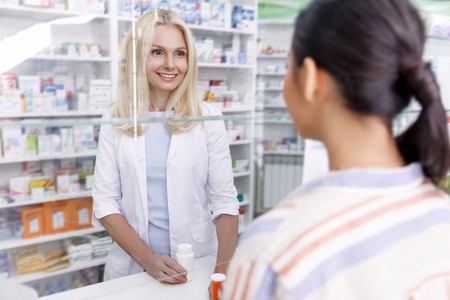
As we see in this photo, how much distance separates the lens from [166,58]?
86 cm

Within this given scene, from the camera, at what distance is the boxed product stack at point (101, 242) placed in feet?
3.53

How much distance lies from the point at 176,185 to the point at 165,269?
237 mm

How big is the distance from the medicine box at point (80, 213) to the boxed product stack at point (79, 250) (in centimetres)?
4

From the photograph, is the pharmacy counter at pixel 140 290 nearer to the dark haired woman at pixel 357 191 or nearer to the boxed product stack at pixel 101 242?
the boxed product stack at pixel 101 242

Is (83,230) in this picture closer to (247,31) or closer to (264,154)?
(264,154)

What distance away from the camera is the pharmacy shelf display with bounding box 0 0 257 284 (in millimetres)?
784

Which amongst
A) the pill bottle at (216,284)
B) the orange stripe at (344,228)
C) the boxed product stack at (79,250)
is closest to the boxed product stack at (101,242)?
the boxed product stack at (79,250)

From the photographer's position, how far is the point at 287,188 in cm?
120

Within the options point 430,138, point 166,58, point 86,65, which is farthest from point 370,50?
point 86,65

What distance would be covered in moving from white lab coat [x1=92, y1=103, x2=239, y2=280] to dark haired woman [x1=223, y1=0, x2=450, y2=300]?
0.58 metres

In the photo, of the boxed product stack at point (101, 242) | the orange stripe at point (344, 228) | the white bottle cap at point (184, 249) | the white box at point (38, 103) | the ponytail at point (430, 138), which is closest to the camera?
the orange stripe at point (344, 228)

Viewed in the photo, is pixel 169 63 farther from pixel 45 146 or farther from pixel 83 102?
pixel 45 146

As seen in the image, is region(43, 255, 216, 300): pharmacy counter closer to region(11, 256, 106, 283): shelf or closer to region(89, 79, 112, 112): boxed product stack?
region(11, 256, 106, 283): shelf

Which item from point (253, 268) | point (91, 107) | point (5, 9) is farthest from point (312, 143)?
point (5, 9)
